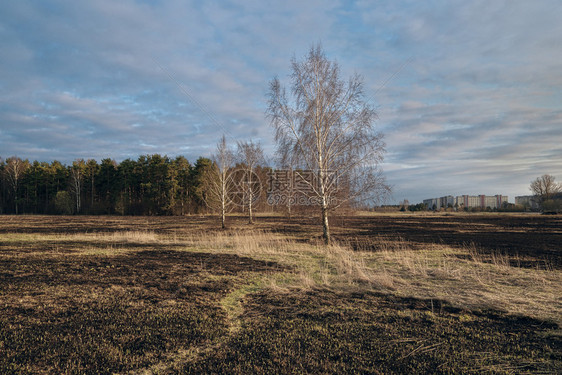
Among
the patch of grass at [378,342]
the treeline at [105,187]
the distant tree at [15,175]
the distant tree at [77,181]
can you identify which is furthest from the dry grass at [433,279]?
the distant tree at [15,175]

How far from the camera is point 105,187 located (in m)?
62.5

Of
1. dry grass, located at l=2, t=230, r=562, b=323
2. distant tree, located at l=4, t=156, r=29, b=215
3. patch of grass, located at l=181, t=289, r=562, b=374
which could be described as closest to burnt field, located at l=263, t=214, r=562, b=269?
dry grass, located at l=2, t=230, r=562, b=323

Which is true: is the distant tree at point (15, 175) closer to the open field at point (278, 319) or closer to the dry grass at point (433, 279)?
the dry grass at point (433, 279)

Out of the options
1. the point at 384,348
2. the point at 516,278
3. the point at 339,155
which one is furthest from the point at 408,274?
the point at 339,155

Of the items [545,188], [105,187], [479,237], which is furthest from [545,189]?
[105,187]

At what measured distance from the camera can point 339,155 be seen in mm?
15109

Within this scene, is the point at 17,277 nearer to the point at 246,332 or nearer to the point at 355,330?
the point at 246,332

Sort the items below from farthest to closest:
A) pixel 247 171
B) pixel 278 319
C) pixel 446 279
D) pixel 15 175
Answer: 1. pixel 15 175
2. pixel 247 171
3. pixel 446 279
4. pixel 278 319

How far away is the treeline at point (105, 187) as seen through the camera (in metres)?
57.3

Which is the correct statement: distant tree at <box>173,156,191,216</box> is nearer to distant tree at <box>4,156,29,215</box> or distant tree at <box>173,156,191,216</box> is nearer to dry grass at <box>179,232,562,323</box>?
distant tree at <box>4,156,29,215</box>

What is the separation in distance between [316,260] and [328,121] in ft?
25.3

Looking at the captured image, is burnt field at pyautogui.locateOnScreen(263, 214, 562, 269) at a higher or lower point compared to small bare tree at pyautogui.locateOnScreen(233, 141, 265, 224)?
lower

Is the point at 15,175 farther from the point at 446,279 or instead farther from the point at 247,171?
the point at 446,279

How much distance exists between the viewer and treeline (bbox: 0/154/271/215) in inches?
2255
